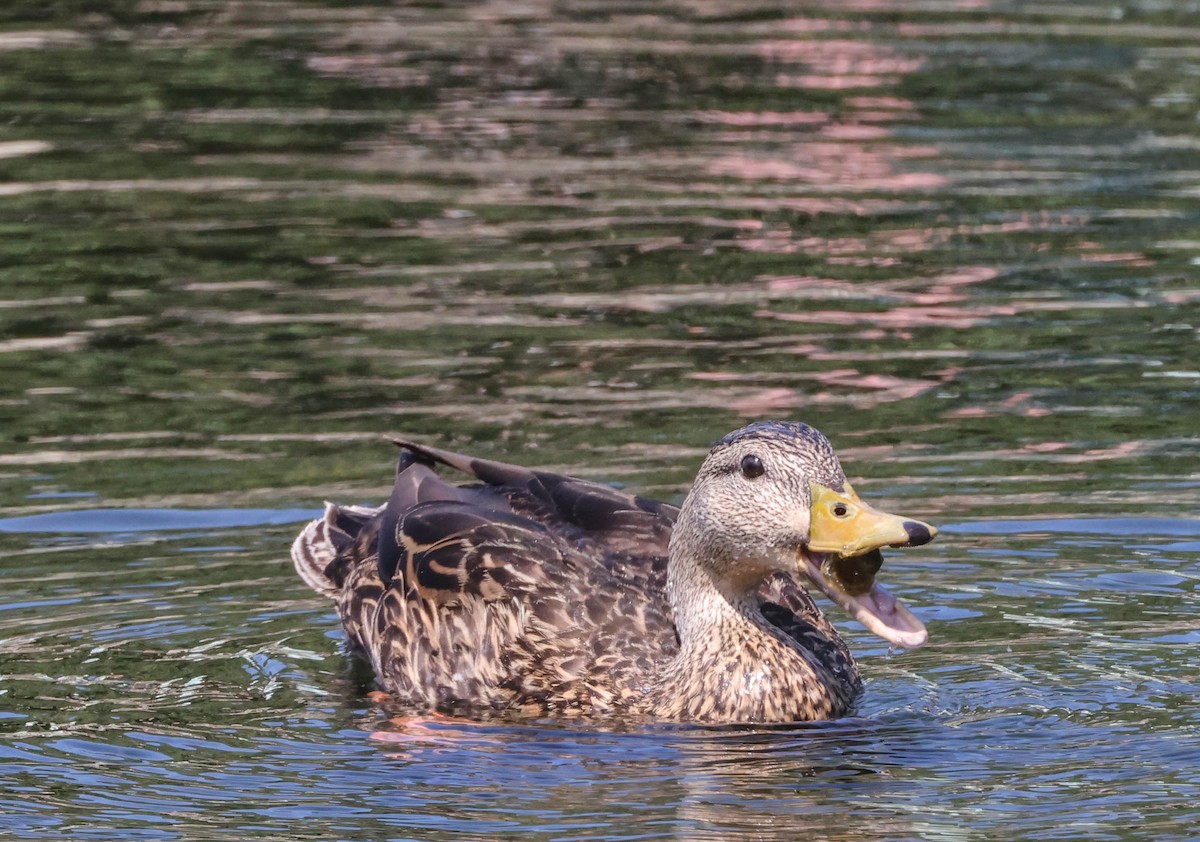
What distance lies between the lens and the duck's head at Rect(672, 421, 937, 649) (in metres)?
8.29

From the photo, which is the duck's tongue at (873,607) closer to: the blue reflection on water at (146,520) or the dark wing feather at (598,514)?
the dark wing feather at (598,514)

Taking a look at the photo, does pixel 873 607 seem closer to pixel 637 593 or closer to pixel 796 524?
pixel 796 524

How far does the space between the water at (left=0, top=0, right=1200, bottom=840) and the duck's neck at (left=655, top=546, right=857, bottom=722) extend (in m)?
0.15

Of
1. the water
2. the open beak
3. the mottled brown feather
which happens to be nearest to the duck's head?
the open beak

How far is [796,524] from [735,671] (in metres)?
0.76

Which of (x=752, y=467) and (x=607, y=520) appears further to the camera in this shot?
(x=607, y=520)

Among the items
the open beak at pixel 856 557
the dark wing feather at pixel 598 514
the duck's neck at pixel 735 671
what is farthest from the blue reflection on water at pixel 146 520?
the open beak at pixel 856 557

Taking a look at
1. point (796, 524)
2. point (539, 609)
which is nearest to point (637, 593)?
point (539, 609)

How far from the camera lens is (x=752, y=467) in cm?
863

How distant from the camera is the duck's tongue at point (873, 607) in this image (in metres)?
8.19

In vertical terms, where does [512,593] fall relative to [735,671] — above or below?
above

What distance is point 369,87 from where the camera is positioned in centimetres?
2172

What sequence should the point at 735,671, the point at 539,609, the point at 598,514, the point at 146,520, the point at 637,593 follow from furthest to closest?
the point at 146,520, the point at 598,514, the point at 637,593, the point at 539,609, the point at 735,671

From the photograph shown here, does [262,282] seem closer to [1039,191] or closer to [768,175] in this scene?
[768,175]
